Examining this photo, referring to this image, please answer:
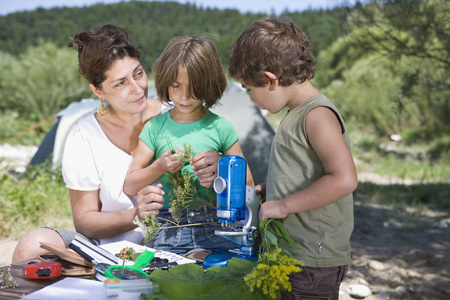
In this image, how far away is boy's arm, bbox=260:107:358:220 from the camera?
5.02ft

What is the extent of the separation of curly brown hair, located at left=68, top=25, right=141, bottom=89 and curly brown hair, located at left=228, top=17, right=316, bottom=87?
0.82 m

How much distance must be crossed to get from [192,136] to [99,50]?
0.64m

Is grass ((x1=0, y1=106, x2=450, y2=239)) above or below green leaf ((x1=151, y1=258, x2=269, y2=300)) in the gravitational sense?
below

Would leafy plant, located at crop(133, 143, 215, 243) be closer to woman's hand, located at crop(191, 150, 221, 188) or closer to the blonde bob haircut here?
woman's hand, located at crop(191, 150, 221, 188)

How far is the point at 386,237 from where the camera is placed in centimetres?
476

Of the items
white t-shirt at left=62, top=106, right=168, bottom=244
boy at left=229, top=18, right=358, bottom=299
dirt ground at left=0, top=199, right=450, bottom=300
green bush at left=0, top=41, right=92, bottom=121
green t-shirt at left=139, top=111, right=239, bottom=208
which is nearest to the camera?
boy at left=229, top=18, right=358, bottom=299

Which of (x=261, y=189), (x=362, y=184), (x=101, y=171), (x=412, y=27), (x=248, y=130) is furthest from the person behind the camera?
(x=362, y=184)

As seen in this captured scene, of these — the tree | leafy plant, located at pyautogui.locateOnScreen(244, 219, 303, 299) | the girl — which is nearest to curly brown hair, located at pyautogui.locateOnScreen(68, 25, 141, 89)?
the girl

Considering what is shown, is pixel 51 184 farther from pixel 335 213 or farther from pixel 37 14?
pixel 37 14

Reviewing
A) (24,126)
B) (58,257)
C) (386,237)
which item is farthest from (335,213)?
(24,126)

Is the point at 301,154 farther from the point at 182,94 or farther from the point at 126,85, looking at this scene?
the point at 126,85

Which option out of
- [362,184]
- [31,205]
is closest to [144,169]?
[31,205]

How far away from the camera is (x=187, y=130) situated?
2.19m

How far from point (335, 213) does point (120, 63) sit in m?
1.31
